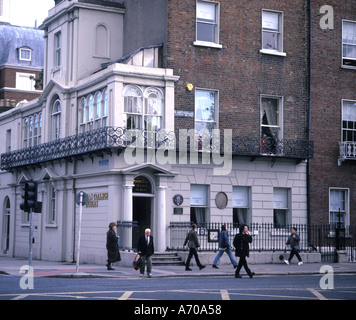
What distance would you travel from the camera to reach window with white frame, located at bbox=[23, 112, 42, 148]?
3825 centimetres

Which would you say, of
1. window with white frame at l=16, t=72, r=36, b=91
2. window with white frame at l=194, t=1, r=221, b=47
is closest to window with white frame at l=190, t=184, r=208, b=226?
window with white frame at l=194, t=1, r=221, b=47

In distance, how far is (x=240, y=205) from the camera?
105 feet

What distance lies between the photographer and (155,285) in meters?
20.0

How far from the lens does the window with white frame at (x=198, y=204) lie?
1222 inches

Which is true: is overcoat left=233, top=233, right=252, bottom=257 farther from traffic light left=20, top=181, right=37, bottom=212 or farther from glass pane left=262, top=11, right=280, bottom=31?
glass pane left=262, top=11, right=280, bottom=31

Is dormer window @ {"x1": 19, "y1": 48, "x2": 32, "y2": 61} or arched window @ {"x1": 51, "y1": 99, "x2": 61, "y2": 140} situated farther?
dormer window @ {"x1": 19, "y1": 48, "x2": 32, "y2": 61}

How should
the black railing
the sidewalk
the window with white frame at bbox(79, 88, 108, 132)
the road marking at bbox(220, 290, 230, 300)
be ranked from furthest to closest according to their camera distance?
the window with white frame at bbox(79, 88, 108, 132), the black railing, the sidewalk, the road marking at bbox(220, 290, 230, 300)

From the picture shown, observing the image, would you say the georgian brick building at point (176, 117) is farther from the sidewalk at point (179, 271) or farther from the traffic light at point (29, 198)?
the traffic light at point (29, 198)

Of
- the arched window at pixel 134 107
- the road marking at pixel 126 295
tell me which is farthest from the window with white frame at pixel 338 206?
the road marking at pixel 126 295

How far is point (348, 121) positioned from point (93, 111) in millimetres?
12086

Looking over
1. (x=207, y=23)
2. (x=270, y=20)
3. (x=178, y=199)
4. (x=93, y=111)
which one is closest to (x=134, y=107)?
(x=93, y=111)

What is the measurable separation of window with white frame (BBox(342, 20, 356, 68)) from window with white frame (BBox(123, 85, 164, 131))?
10.00 meters
